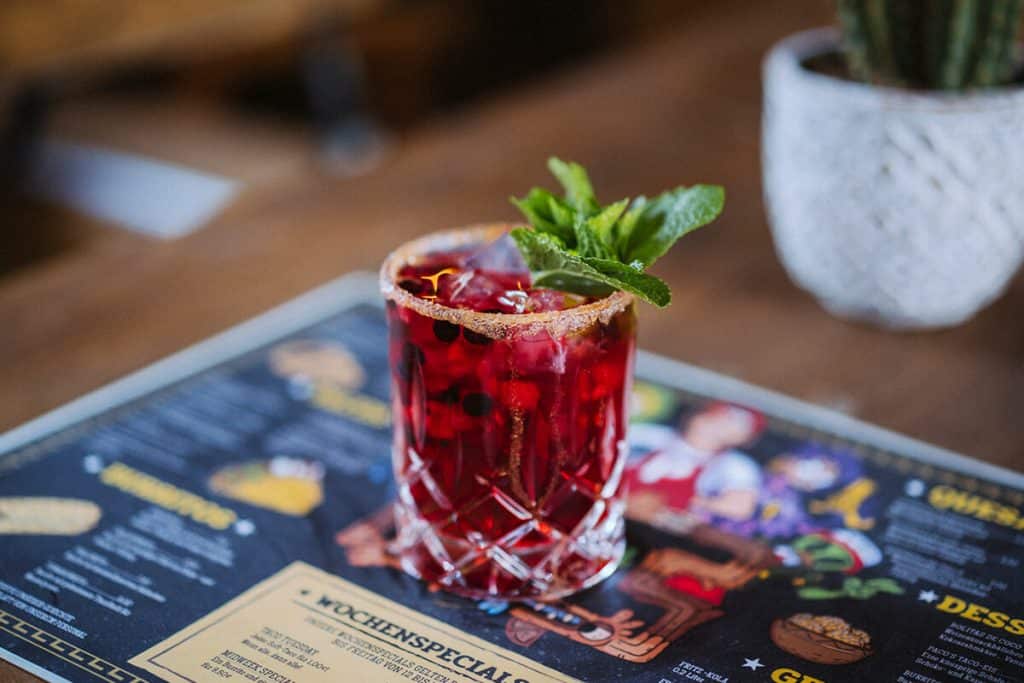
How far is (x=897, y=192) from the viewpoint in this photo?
746 mm

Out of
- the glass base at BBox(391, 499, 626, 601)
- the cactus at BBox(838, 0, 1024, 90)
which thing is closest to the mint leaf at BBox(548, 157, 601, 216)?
the glass base at BBox(391, 499, 626, 601)

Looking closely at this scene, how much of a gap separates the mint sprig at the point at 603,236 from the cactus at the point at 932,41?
0.29 metres

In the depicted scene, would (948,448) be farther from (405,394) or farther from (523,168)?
(523,168)

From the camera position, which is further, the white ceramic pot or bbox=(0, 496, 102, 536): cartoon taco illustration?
the white ceramic pot

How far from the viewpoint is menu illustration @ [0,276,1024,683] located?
525 millimetres

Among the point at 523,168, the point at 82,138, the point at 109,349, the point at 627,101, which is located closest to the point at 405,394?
the point at 109,349

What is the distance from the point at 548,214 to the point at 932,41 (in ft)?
1.15

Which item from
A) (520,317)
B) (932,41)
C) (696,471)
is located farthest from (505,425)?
(932,41)

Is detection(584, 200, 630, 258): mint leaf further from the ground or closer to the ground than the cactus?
closer to the ground

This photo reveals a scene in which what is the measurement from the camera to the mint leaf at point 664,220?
1.82 feet

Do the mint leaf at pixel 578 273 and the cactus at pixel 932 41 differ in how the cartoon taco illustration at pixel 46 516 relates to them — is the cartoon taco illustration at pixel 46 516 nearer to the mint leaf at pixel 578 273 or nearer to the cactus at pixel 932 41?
the mint leaf at pixel 578 273

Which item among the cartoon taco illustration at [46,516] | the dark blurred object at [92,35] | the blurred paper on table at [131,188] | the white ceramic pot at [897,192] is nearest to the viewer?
the cartoon taco illustration at [46,516]

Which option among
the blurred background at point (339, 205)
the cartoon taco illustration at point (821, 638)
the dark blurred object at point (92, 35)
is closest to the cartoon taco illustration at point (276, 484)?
the blurred background at point (339, 205)

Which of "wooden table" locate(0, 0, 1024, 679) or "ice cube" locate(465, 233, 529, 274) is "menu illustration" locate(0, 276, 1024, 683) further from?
"ice cube" locate(465, 233, 529, 274)
